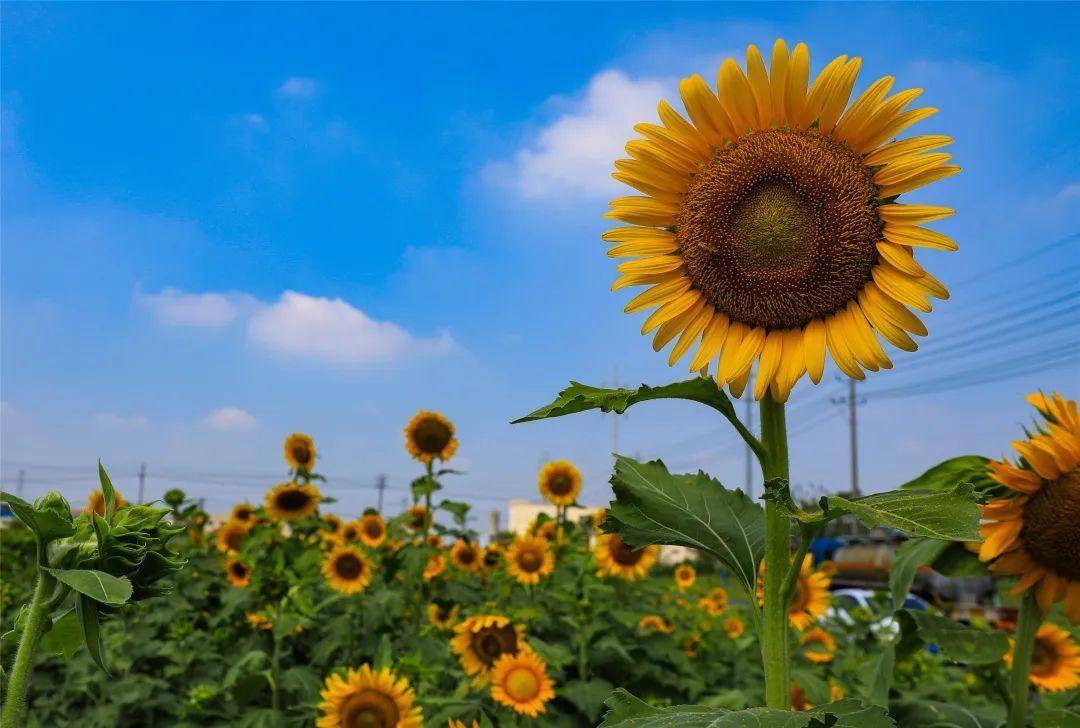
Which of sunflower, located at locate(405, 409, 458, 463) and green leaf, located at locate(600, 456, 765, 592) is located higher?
sunflower, located at locate(405, 409, 458, 463)

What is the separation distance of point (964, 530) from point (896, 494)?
0.24 metres

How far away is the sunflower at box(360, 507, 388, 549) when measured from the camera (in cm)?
Result: 608

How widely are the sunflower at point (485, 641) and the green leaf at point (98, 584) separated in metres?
2.48

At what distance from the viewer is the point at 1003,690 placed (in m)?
2.22

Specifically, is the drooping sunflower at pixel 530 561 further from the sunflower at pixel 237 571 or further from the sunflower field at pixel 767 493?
the sunflower at pixel 237 571

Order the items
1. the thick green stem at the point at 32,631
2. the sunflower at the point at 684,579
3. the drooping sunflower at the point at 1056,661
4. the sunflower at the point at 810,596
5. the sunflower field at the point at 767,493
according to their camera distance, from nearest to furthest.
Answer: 1. the thick green stem at the point at 32,631
2. the sunflower field at the point at 767,493
3. the drooping sunflower at the point at 1056,661
4. the sunflower at the point at 810,596
5. the sunflower at the point at 684,579

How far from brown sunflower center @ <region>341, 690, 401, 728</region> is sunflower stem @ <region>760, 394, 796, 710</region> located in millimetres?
1638

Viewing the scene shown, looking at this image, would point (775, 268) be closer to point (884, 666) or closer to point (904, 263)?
point (904, 263)

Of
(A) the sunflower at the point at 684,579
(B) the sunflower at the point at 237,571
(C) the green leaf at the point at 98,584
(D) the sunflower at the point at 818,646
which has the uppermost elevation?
(C) the green leaf at the point at 98,584

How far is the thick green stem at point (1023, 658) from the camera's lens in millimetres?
2145

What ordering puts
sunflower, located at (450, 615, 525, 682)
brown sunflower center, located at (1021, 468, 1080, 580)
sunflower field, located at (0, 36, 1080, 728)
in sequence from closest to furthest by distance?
sunflower field, located at (0, 36, 1080, 728), brown sunflower center, located at (1021, 468, 1080, 580), sunflower, located at (450, 615, 525, 682)

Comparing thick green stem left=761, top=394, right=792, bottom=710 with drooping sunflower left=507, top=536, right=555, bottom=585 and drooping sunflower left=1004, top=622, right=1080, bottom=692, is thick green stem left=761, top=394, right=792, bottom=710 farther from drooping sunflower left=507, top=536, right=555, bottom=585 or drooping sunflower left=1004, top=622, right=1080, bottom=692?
drooping sunflower left=507, top=536, right=555, bottom=585

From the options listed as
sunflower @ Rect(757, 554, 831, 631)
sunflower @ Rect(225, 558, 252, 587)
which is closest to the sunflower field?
sunflower @ Rect(757, 554, 831, 631)

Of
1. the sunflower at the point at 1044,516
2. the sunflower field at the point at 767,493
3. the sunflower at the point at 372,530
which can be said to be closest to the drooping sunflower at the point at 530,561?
the sunflower field at the point at 767,493
